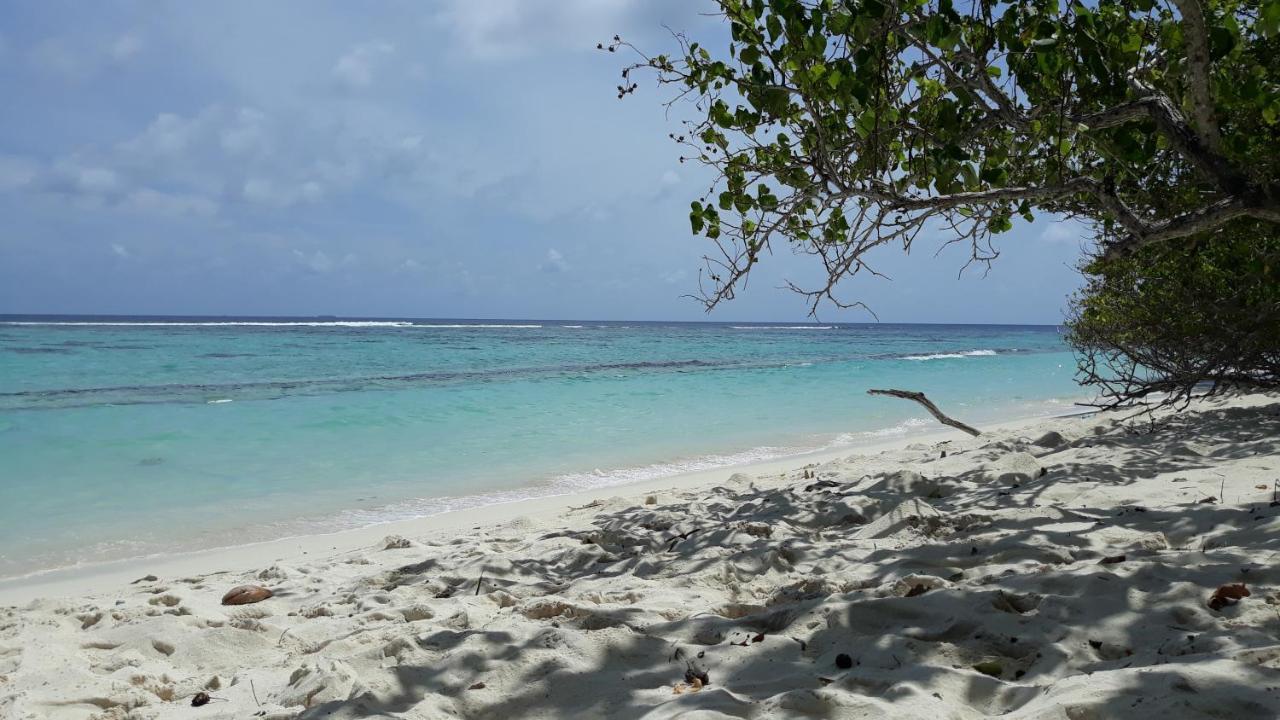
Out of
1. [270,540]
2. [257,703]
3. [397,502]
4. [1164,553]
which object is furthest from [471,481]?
[1164,553]

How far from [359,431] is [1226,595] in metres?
11.2

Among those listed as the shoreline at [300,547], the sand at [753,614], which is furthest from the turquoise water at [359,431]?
the sand at [753,614]

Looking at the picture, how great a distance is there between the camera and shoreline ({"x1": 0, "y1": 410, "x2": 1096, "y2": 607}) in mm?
5039

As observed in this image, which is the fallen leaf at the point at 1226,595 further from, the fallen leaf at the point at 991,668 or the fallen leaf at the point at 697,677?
the fallen leaf at the point at 697,677

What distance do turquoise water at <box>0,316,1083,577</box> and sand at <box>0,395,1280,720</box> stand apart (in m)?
1.57

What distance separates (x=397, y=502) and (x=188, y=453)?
13.8ft

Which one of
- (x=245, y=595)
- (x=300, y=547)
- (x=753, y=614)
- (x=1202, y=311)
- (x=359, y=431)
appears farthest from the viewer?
(x=359, y=431)

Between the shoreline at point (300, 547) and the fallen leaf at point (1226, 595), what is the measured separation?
12.7ft

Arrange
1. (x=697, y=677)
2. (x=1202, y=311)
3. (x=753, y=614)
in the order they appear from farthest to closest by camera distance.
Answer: (x=1202, y=311) → (x=753, y=614) → (x=697, y=677)

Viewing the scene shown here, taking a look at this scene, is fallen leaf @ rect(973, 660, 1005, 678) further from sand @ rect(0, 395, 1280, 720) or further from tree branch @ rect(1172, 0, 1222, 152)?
tree branch @ rect(1172, 0, 1222, 152)

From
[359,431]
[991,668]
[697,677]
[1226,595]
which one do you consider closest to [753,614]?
[697,677]

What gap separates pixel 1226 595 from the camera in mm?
2461

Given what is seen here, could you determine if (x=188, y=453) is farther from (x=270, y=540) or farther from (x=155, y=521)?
(x=270, y=540)

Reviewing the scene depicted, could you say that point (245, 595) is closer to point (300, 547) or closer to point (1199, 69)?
point (300, 547)
